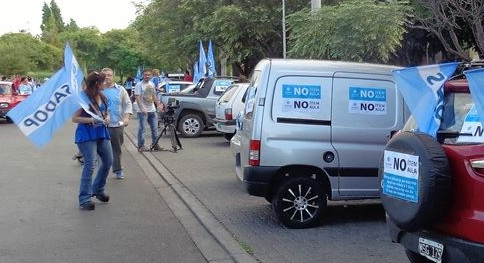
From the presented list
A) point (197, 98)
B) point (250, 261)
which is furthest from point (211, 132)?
point (250, 261)

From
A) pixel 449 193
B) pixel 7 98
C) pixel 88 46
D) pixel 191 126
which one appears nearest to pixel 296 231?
pixel 449 193

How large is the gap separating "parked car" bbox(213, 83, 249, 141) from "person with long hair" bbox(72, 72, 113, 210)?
628 centimetres

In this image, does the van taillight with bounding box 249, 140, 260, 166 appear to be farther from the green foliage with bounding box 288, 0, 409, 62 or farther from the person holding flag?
the green foliage with bounding box 288, 0, 409, 62

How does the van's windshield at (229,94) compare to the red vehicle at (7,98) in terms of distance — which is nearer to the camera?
the van's windshield at (229,94)

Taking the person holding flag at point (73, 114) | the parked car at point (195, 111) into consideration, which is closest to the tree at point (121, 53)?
the parked car at point (195, 111)

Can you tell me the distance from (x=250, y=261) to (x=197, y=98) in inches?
508

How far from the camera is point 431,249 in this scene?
180 inches

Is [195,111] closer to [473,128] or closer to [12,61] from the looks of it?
[473,128]

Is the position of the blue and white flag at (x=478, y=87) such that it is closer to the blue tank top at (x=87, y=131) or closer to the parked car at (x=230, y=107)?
the blue tank top at (x=87, y=131)

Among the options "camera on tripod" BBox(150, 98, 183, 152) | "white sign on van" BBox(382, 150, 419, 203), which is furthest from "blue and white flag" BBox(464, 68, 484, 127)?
"camera on tripod" BBox(150, 98, 183, 152)

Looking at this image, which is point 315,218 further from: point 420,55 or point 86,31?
point 86,31

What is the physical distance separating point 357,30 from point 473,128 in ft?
30.4

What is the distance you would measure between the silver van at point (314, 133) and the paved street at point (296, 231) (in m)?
0.35

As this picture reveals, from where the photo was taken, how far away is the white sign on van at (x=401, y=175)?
4.43 metres
